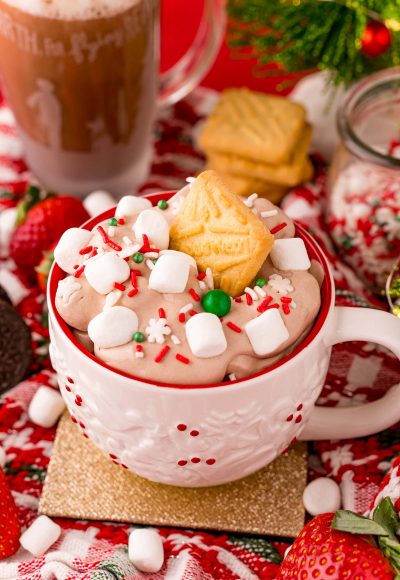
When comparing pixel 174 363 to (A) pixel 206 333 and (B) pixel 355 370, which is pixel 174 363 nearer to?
(A) pixel 206 333

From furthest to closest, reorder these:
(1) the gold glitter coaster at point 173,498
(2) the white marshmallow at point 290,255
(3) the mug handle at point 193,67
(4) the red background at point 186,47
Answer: (4) the red background at point 186,47, (3) the mug handle at point 193,67, (1) the gold glitter coaster at point 173,498, (2) the white marshmallow at point 290,255

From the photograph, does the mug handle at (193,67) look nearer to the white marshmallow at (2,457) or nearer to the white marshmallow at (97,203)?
the white marshmallow at (97,203)

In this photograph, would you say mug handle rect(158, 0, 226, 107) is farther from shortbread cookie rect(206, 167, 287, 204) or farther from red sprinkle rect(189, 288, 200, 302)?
red sprinkle rect(189, 288, 200, 302)

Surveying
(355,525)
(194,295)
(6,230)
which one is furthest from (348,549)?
(6,230)

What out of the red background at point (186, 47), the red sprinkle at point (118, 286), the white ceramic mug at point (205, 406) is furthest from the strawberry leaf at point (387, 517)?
the red background at point (186, 47)

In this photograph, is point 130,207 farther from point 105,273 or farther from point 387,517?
point 387,517

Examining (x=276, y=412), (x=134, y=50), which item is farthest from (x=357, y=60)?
(x=276, y=412)
